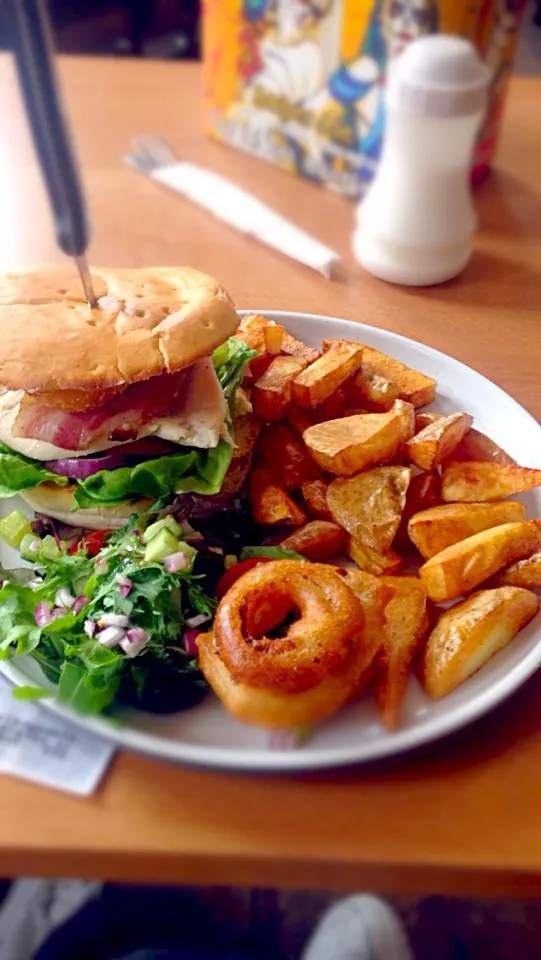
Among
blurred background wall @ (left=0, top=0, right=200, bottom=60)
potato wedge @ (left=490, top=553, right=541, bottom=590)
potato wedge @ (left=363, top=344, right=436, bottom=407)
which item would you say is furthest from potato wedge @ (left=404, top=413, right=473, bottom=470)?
blurred background wall @ (left=0, top=0, right=200, bottom=60)

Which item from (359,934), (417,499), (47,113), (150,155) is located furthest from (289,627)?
(150,155)

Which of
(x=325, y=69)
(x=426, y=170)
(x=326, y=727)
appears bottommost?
(x=326, y=727)

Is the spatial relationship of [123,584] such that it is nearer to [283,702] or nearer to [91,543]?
[91,543]

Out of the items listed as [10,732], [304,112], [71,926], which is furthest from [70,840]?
[304,112]

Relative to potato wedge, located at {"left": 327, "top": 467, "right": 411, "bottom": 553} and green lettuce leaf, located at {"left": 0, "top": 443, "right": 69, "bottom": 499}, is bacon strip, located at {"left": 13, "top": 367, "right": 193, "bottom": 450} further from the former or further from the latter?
potato wedge, located at {"left": 327, "top": 467, "right": 411, "bottom": 553}

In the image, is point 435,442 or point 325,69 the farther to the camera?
point 325,69

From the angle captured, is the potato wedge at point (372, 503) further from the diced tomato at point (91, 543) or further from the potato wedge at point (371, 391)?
the diced tomato at point (91, 543)

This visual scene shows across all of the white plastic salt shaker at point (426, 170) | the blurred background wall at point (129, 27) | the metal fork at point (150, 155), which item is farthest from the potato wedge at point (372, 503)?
the blurred background wall at point (129, 27)
